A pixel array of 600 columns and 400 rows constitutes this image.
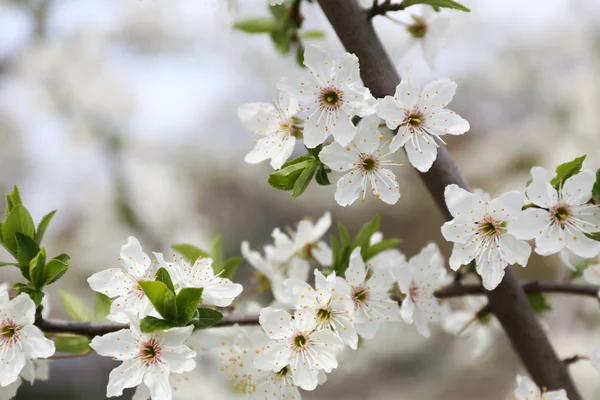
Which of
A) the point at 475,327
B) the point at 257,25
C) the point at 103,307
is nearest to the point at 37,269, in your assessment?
the point at 103,307

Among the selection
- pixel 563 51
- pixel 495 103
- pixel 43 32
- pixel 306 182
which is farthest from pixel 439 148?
pixel 495 103

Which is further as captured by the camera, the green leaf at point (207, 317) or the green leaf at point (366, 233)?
the green leaf at point (366, 233)

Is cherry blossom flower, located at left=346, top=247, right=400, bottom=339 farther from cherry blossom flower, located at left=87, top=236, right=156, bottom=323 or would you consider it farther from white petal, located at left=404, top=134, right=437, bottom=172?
cherry blossom flower, located at left=87, top=236, right=156, bottom=323

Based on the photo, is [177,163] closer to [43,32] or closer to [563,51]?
[43,32]

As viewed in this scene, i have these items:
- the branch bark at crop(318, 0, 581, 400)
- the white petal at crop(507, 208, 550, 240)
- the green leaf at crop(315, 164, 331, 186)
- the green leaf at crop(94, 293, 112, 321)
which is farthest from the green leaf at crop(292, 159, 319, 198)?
the green leaf at crop(94, 293, 112, 321)

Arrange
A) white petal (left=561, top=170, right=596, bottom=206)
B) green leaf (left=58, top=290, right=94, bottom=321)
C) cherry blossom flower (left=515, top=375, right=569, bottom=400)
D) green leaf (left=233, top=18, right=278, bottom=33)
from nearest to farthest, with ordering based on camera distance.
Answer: white petal (left=561, top=170, right=596, bottom=206), cherry blossom flower (left=515, top=375, right=569, bottom=400), green leaf (left=58, top=290, right=94, bottom=321), green leaf (left=233, top=18, right=278, bottom=33)

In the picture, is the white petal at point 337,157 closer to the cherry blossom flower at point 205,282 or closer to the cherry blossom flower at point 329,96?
the cherry blossom flower at point 329,96

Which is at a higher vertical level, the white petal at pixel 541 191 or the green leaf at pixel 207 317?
the white petal at pixel 541 191

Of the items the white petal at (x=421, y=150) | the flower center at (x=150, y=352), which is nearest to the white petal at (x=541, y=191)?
the white petal at (x=421, y=150)
